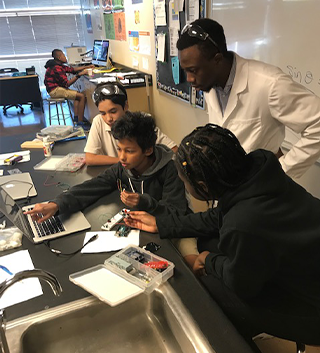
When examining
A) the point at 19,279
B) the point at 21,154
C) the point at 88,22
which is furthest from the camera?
the point at 88,22

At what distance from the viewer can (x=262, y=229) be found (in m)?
0.85

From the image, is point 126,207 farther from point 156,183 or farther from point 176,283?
point 176,283

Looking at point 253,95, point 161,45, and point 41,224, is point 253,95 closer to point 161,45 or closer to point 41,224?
point 41,224

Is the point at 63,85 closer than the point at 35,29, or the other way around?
the point at 63,85

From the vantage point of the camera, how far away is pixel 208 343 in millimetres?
787

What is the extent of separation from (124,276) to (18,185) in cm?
99

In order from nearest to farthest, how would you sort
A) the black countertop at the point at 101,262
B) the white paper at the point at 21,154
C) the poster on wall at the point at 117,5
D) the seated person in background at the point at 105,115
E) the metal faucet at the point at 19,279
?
the metal faucet at the point at 19,279, the black countertop at the point at 101,262, the seated person in background at the point at 105,115, the white paper at the point at 21,154, the poster on wall at the point at 117,5

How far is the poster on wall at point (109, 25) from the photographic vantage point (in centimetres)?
502

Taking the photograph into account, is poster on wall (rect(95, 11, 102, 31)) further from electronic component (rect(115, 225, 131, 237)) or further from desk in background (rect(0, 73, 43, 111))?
electronic component (rect(115, 225, 131, 237))

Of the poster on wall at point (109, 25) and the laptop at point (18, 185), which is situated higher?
the poster on wall at point (109, 25)

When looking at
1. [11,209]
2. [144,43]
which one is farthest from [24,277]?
[144,43]

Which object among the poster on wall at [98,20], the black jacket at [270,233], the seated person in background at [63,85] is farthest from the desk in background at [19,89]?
the black jacket at [270,233]

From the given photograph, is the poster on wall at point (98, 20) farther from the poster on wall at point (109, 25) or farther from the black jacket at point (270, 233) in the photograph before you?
the black jacket at point (270, 233)

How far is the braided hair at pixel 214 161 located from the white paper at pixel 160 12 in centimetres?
277
